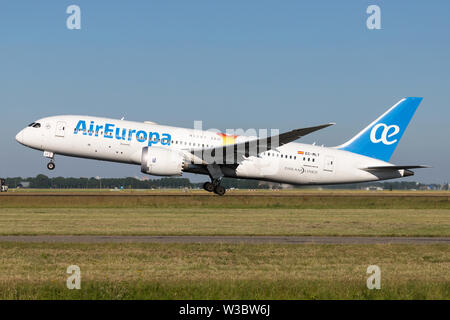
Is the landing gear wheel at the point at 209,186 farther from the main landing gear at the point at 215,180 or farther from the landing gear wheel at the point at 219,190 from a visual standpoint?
the landing gear wheel at the point at 219,190

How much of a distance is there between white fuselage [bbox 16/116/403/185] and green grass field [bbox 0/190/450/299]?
7200 mm

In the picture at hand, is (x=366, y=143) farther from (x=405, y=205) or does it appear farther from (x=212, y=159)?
(x=212, y=159)

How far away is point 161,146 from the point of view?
1585 inches

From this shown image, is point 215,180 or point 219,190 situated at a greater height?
Result: point 215,180

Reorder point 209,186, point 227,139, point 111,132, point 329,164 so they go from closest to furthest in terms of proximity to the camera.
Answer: point 111,132 → point 227,139 → point 209,186 → point 329,164

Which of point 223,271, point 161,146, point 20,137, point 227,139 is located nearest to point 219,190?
point 227,139

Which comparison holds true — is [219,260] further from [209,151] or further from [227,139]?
[227,139]

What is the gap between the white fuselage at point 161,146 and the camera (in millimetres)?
39562

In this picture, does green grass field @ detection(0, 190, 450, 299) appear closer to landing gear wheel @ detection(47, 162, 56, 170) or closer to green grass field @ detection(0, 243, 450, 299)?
green grass field @ detection(0, 243, 450, 299)

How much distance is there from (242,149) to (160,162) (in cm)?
604

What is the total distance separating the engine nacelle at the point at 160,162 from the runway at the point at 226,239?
16597 millimetres

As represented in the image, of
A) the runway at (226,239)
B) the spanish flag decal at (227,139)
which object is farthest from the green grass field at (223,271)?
the spanish flag decal at (227,139)

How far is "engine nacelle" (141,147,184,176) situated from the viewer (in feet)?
125
